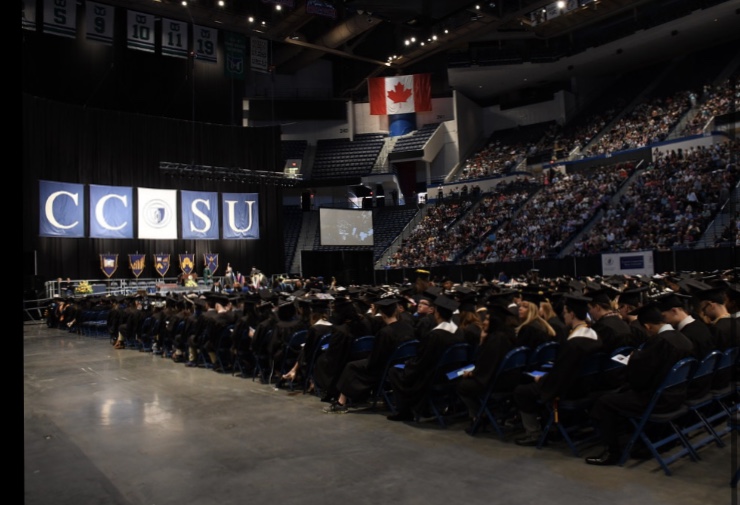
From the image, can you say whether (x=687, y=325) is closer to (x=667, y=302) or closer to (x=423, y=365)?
(x=667, y=302)

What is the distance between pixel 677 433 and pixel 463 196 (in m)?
30.4

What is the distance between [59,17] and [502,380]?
26.6 m

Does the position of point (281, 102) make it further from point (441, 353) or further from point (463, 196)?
point (441, 353)

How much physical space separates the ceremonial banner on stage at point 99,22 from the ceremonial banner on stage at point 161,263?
9.99 metres

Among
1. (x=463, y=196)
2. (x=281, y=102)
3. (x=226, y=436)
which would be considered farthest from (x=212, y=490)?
(x=281, y=102)

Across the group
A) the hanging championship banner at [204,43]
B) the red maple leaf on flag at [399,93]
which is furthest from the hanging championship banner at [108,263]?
the red maple leaf on flag at [399,93]

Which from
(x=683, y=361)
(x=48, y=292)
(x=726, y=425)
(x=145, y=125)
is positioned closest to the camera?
(x=683, y=361)

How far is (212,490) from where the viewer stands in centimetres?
425

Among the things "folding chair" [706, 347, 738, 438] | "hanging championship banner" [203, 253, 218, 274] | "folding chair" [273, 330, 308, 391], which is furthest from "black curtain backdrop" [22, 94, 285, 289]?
"folding chair" [706, 347, 738, 438]

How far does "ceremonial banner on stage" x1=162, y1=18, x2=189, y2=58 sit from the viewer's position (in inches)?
1132

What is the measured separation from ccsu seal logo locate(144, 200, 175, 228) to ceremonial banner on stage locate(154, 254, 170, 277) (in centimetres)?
148

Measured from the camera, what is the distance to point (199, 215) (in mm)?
30922

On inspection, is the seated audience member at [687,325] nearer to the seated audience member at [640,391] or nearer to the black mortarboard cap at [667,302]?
the black mortarboard cap at [667,302]

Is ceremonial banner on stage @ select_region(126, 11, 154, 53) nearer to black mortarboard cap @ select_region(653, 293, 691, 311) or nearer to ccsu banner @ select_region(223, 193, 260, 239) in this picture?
ccsu banner @ select_region(223, 193, 260, 239)
